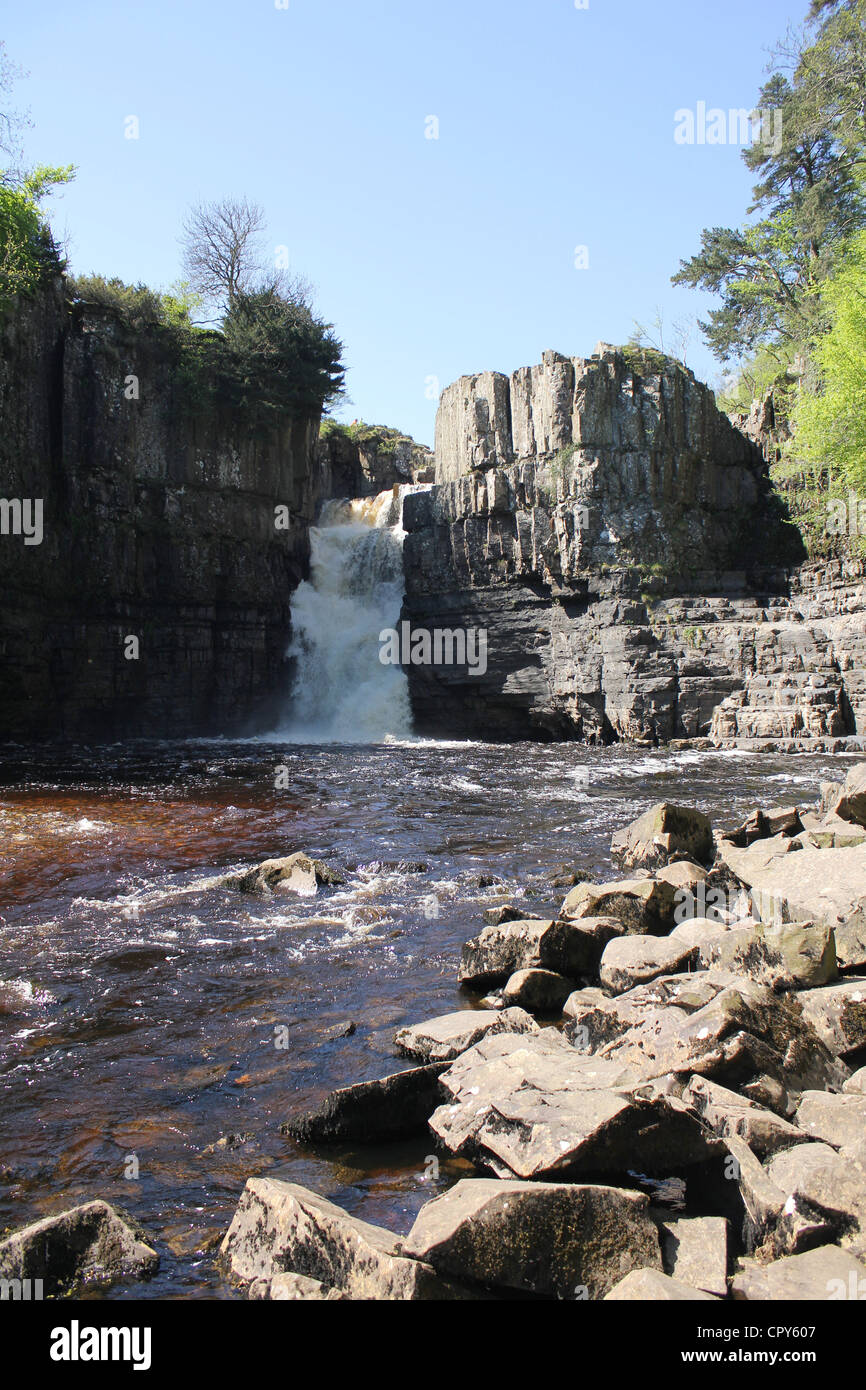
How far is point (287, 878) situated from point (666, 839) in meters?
4.98

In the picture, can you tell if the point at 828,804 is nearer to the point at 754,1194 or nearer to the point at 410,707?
the point at 754,1194

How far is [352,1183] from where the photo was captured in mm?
4848

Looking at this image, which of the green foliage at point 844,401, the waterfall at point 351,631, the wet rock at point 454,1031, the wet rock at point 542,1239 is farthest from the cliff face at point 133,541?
the wet rock at point 542,1239

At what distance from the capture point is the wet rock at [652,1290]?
3.47m

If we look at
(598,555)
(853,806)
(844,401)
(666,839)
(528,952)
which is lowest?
(528,952)

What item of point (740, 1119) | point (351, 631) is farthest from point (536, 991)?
point (351, 631)

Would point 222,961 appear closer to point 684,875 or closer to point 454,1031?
point 454,1031

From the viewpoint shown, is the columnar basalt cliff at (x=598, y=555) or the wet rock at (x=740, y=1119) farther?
the columnar basalt cliff at (x=598, y=555)

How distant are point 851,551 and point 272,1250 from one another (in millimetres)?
32543

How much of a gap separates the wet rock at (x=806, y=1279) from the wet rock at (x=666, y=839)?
24.8 feet

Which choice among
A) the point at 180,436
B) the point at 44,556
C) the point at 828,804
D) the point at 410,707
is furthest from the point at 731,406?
the point at 828,804

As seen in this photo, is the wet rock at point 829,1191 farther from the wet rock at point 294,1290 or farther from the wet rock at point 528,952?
the wet rock at point 528,952

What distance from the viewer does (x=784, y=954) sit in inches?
246

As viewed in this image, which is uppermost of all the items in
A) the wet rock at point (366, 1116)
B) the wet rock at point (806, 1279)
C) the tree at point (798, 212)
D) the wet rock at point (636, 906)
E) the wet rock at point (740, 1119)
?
the tree at point (798, 212)
